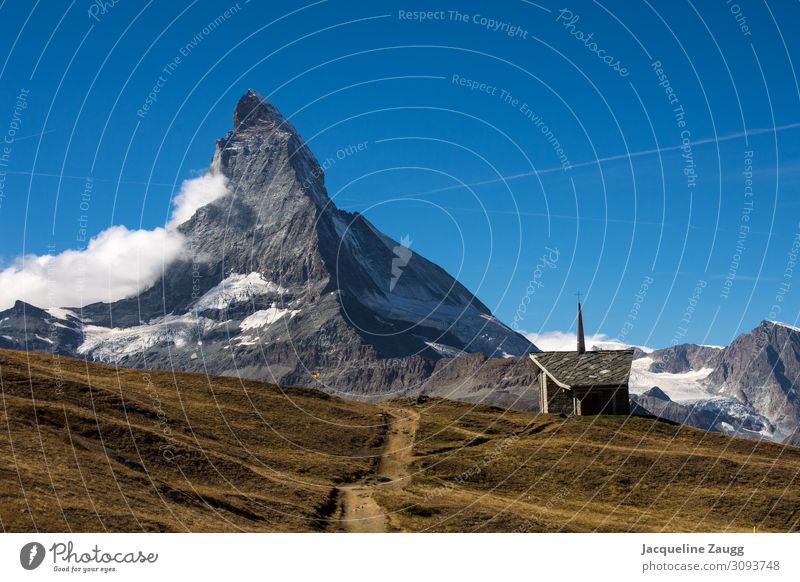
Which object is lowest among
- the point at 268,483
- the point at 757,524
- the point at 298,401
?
the point at 757,524

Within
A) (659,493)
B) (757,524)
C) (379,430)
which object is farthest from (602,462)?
(379,430)

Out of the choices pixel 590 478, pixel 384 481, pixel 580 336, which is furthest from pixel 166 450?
pixel 580 336

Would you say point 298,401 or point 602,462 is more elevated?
point 298,401

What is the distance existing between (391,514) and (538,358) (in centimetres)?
5007

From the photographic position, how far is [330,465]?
2778 inches

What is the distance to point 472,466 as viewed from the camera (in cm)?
7262
